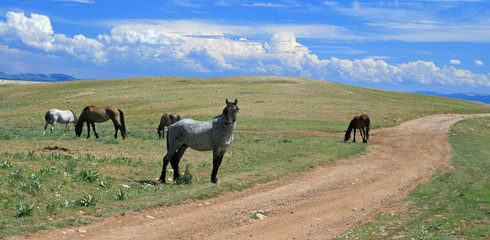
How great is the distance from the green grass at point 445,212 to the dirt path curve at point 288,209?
2.47 feet

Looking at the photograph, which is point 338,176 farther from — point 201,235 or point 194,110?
point 194,110

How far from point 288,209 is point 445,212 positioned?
5.53 m

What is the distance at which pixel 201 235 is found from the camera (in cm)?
1038

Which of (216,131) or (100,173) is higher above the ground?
(216,131)

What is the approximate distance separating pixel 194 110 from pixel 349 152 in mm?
38207

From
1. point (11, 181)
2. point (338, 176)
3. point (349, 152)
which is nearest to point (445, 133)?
point (349, 152)

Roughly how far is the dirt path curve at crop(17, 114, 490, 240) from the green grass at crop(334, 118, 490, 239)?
2.47 ft

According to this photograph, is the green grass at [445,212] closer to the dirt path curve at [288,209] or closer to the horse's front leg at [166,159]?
the dirt path curve at [288,209]

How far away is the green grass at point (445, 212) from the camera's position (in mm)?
10758

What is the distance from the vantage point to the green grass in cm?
1076

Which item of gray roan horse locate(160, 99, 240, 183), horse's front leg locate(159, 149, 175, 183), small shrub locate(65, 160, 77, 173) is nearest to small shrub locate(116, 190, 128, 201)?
gray roan horse locate(160, 99, 240, 183)

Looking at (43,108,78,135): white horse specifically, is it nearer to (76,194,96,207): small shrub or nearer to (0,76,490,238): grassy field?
(0,76,490,238): grassy field

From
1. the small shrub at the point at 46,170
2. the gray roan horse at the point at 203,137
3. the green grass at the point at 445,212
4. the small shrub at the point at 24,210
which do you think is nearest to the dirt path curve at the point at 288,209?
the green grass at the point at 445,212

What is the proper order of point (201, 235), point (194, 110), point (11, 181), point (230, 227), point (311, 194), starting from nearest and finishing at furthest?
point (201, 235) < point (230, 227) < point (11, 181) < point (311, 194) < point (194, 110)
